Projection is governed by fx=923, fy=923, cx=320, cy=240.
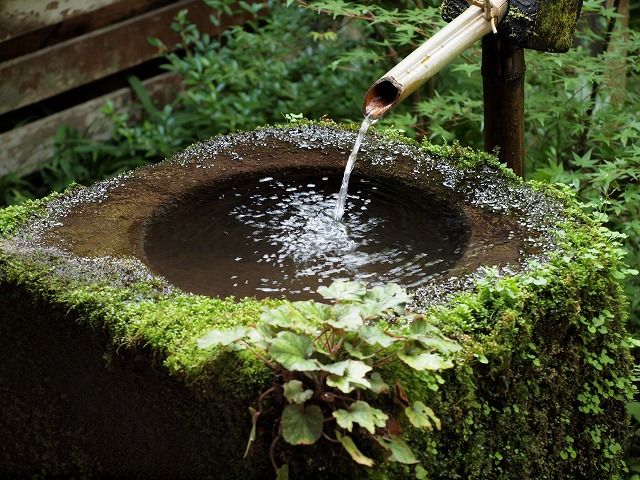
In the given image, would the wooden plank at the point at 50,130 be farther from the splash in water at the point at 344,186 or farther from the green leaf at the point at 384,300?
the green leaf at the point at 384,300

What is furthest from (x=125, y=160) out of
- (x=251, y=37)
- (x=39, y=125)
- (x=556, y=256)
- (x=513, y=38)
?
(x=556, y=256)

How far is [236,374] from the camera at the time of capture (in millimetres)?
2346

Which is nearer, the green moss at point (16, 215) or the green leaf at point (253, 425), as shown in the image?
the green leaf at point (253, 425)

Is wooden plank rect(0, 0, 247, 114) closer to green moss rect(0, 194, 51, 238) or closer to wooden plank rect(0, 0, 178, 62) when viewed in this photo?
wooden plank rect(0, 0, 178, 62)

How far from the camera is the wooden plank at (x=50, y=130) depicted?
548 cm

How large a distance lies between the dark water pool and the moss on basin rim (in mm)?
174

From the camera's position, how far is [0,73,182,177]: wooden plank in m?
5.48

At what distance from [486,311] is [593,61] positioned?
Answer: 2.23 meters

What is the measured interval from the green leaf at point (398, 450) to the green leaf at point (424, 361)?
0.62 ft

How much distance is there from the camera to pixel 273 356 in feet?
7.14

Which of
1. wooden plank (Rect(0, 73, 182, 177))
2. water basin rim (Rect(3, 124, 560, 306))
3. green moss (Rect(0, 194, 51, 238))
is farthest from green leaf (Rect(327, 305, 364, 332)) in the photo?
wooden plank (Rect(0, 73, 182, 177))

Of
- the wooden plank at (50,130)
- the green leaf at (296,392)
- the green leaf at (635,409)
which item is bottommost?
the green leaf at (635,409)

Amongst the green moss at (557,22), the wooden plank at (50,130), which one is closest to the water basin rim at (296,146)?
the green moss at (557,22)

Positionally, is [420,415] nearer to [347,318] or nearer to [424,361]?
[424,361]
